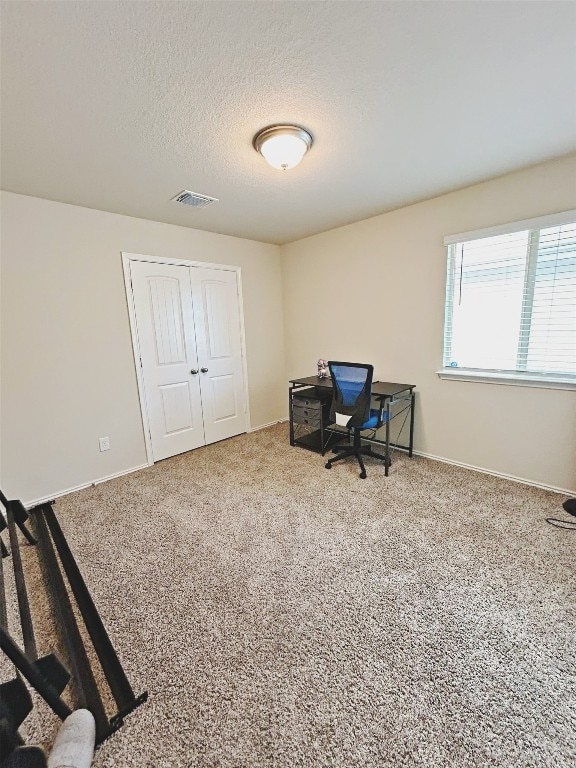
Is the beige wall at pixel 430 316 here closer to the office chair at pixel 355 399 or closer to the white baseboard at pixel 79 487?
the office chair at pixel 355 399

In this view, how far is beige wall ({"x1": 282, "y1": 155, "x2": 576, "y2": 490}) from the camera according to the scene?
96.2 inches

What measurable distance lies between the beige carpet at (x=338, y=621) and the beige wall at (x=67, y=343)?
409mm

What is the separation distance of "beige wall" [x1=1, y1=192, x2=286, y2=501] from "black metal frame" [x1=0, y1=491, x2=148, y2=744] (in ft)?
2.12

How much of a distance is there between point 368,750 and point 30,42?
277 cm

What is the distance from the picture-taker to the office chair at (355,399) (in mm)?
2801

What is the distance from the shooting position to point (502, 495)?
2.51 metres

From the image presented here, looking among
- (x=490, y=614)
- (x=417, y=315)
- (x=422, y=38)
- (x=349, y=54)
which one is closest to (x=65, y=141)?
(x=349, y=54)

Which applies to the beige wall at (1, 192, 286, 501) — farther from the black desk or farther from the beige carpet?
the black desk

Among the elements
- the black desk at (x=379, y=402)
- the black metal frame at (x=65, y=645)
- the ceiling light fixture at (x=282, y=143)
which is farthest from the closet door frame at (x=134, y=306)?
the ceiling light fixture at (x=282, y=143)

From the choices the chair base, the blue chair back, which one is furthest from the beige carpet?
the blue chair back

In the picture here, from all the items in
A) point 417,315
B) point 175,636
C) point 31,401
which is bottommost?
point 175,636

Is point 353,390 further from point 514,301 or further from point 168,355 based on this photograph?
point 168,355

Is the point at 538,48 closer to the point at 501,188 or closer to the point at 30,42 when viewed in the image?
the point at 501,188

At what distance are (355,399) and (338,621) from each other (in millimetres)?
1745
